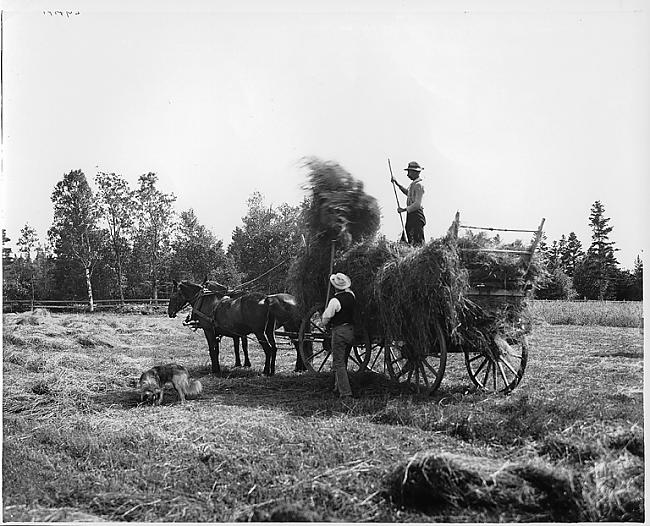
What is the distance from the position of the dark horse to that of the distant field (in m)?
13.0

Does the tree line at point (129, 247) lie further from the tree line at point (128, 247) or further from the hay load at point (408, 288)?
the hay load at point (408, 288)

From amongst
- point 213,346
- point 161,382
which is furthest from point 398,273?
point 213,346

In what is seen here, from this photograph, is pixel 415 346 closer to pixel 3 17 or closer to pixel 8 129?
pixel 8 129

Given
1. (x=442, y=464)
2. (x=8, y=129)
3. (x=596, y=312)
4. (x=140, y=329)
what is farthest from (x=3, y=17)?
(x=596, y=312)

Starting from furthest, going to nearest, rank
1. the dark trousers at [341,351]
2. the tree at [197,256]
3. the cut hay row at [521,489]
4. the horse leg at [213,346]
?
1. the tree at [197,256]
2. the horse leg at [213,346]
3. the dark trousers at [341,351]
4. the cut hay row at [521,489]

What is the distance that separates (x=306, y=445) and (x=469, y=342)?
321 cm

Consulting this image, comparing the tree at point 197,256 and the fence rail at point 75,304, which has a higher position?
the tree at point 197,256

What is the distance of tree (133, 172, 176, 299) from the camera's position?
44.2 meters

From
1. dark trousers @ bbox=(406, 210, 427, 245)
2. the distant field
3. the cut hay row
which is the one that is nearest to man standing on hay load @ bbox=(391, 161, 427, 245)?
dark trousers @ bbox=(406, 210, 427, 245)

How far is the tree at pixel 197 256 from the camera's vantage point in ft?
138

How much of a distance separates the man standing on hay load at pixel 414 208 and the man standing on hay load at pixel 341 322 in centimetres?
148

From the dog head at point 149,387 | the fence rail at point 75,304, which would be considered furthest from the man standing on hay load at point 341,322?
the fence rail at point 75,304

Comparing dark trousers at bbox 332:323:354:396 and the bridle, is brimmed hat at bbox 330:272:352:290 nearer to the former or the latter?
dark trousers at bbox 332:323:354:396

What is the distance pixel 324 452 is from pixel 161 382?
3812mm
